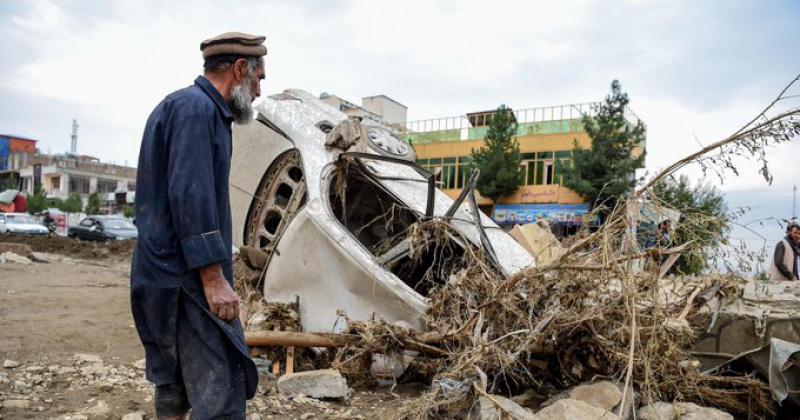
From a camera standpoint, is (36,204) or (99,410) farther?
(36,204)

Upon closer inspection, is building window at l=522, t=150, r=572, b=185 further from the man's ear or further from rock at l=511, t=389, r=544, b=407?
the man's ear

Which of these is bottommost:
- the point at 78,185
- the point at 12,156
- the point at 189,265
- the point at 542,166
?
the point at 189,265

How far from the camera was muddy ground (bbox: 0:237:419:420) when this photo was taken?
2.99 m

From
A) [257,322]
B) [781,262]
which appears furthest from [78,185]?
[781,262]

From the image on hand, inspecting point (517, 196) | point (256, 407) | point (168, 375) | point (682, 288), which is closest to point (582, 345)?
point (682, 288)

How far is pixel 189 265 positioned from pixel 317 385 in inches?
77.1

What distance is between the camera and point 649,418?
9.33ft

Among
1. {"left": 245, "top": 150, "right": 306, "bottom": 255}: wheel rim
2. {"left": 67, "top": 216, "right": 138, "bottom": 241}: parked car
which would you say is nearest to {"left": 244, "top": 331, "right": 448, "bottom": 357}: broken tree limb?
{"left": 245, "top": 150, "right": 306, "bottom": 255}: wheel rim

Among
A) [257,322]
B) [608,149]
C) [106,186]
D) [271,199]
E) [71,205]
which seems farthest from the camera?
[106,186]

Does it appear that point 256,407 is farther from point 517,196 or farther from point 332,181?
Answer: point 517,196

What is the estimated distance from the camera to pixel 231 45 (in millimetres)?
1990

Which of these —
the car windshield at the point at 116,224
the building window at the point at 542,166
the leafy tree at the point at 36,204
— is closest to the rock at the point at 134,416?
the car windshield at the point at 116,224

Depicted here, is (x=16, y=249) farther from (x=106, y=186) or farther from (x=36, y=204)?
(x=106, y=186)

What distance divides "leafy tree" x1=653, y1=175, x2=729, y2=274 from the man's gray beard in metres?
2.21
